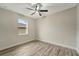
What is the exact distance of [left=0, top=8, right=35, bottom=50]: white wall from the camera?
2.77 metres

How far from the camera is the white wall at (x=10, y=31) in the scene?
277 cm

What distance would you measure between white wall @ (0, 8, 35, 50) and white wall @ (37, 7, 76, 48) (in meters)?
0.46

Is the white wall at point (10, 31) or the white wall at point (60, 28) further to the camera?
the white wall at point (60, 28)

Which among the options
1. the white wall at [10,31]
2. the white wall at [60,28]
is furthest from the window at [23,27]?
the white wall at [60,28]

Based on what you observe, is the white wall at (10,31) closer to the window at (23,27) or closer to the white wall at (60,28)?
the window at (23,27)

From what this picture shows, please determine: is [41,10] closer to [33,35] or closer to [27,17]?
[27,17]

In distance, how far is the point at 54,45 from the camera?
319 centimetres

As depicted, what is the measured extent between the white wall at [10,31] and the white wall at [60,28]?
0.46 meters

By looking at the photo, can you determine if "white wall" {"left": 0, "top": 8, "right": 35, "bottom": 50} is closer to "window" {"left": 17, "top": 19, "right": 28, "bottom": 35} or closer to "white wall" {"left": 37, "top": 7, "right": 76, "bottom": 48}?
"window" {"left": 17, "top": 19, "right": 28, "bottom": 35}

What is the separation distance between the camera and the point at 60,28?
10.8ft

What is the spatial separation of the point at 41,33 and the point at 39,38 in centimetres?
25

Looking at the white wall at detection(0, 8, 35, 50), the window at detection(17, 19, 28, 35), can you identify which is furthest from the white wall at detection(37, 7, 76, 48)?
the window at detection(17, 19, 28, 35)

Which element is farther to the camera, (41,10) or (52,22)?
(52,22)

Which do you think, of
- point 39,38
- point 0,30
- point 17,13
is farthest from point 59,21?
point 0,30
